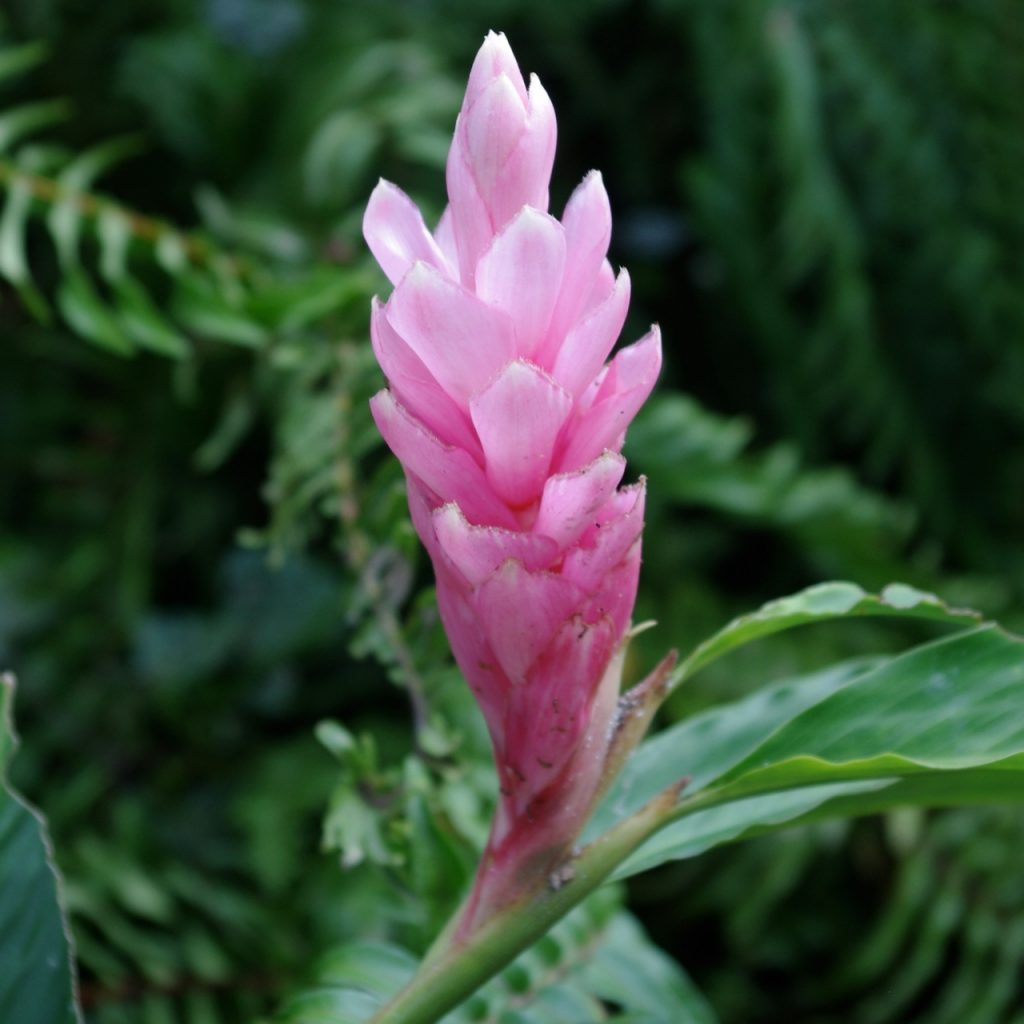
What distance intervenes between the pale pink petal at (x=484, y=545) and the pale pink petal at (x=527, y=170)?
0.36 feet

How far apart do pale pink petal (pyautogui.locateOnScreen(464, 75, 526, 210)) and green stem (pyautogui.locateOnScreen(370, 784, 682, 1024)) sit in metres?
0.25

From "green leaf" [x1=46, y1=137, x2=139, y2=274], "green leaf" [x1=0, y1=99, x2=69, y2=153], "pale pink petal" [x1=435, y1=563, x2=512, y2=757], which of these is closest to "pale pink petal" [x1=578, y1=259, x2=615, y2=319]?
"pale pink petal" [x1=435, y1=563, x2=512, y2=757]

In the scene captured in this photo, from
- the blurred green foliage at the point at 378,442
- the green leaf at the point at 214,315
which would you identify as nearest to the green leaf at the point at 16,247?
the blurred green foliage at the point at 378,442

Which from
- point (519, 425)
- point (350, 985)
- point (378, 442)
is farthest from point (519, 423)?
point (378, 442)

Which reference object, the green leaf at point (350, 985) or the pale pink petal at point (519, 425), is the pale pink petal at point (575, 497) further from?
the green leaf at point (350, 985)

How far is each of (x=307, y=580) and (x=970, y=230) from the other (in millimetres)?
1110

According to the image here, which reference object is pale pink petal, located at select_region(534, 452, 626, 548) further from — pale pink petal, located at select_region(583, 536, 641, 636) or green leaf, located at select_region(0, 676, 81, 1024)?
green leaf, located at select_region(0, 676, 81, 1024)

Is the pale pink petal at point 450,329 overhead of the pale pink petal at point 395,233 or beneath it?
beneath

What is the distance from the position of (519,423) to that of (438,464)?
0.12 feet

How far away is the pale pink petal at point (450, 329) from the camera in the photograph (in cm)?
40

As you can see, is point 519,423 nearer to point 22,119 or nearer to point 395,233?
point 395,233

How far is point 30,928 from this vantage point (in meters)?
0.48

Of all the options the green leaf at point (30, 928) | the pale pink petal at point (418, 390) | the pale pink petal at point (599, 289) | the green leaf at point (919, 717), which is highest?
the pale pink petal at point (599, 289)

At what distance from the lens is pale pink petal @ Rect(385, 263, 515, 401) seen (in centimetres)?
40
